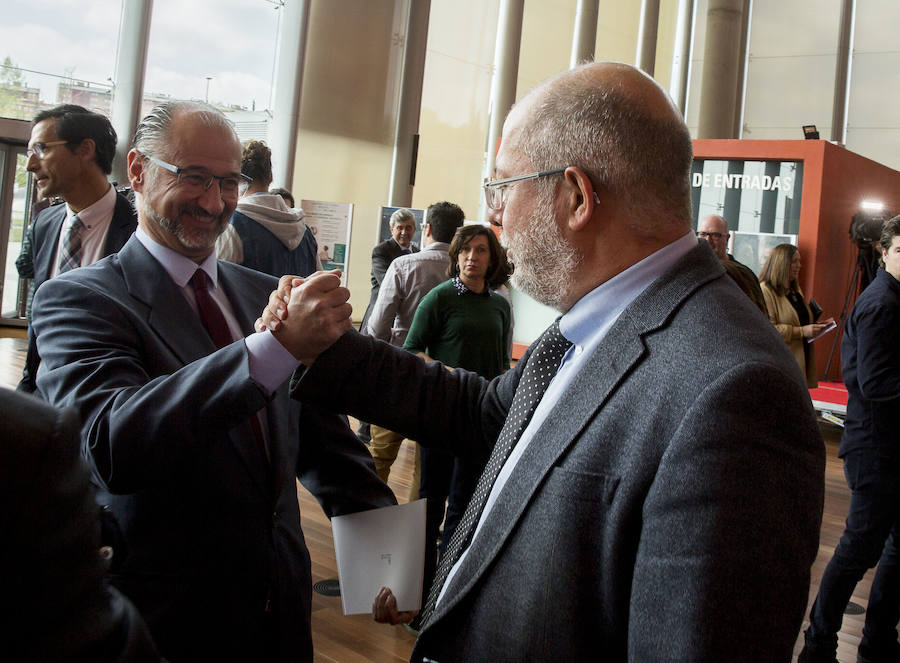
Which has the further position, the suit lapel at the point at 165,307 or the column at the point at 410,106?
the column at the point at 410,106

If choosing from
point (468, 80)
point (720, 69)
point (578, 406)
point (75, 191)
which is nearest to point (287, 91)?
point (468, 80)

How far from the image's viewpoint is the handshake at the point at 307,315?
1350 millimetres

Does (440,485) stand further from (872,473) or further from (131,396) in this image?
(131,396)

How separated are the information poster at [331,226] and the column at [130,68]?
2.07m

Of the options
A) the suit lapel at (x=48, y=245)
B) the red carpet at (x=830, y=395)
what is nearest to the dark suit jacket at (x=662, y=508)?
the suit lapel at (x=48, y=245)

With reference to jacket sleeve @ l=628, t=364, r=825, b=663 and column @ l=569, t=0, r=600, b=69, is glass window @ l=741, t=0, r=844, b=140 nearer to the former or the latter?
column @ l=569, t=0, r=600, b=69

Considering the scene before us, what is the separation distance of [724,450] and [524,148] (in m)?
0.59

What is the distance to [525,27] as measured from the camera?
1377 centimetres

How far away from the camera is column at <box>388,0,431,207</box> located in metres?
11.2

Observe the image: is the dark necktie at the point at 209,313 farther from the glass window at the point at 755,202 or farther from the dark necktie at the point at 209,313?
the glass window at the point at 755,202

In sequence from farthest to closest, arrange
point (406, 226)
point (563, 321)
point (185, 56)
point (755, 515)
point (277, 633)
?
point (185, 56) < point (406, 226) < point (277, 633) < point (563, 321) < point (755, 515)

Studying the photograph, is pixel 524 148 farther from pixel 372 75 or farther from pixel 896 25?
pixel 896 25

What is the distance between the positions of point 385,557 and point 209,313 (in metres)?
0.58

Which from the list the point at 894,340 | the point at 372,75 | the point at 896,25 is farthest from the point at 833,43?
the point at 894,340
